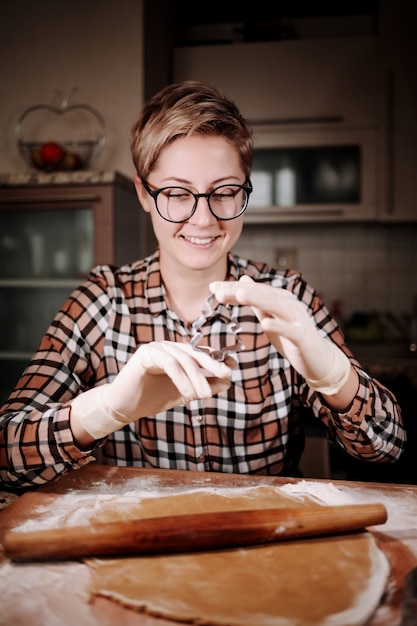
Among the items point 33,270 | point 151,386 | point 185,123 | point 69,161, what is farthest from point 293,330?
point 33,270

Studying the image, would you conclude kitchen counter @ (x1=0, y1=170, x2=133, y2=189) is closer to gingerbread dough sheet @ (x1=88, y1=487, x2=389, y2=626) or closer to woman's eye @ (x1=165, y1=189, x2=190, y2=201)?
woman's eye @ (x1=165, y1=189, x2=190, y2=201)

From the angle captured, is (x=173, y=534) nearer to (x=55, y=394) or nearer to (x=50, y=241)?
(x=55, y=394)

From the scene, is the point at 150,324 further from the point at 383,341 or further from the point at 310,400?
the point at 383,341

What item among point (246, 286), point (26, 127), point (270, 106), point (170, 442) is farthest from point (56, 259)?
point (246, 286)

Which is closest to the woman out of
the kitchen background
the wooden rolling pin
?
the wooden rolling pin

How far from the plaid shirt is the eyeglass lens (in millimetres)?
205

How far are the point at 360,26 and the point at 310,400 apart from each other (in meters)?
2.49

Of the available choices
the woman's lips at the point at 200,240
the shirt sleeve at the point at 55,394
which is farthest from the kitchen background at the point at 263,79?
the woman's lips at the point at 200,240

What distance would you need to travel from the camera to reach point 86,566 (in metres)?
0.63

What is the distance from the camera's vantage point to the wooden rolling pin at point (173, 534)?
622mm

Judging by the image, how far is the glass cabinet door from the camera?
239 centimetres

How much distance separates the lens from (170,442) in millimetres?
1161

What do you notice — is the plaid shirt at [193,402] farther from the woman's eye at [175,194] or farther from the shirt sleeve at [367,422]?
the woman's eye at [175,194]

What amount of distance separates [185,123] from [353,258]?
217 cm
